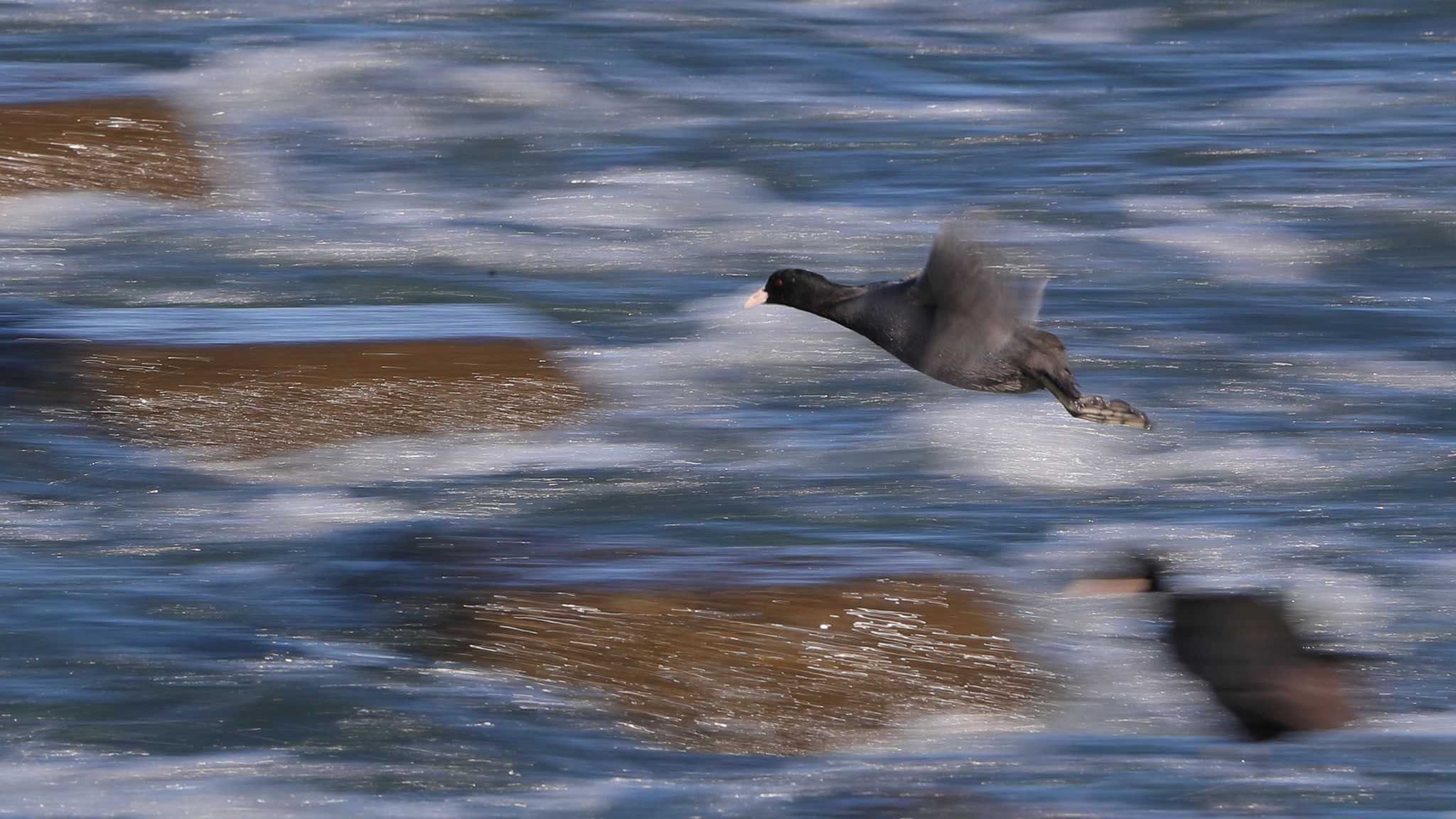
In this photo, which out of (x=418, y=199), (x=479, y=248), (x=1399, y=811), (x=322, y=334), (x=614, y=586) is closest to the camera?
(x=1399, y=811)

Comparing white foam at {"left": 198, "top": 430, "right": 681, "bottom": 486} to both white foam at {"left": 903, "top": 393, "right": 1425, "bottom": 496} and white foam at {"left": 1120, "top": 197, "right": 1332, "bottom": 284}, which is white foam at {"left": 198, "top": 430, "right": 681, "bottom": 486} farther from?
white foam at {"left": 1120, "top": 197, "right": 1332, "bottom": 284}

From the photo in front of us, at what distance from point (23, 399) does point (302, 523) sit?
1.10m

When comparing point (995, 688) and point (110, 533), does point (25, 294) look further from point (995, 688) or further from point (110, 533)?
point (995, 688)

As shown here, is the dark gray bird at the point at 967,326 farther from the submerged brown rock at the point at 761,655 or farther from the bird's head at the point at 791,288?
the submerged brown rock at the point at 761,655

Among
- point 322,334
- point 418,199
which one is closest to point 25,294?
point 322,334

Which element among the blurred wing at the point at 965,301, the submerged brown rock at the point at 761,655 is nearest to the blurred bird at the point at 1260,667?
the submerged brown rock at the point at 761,655

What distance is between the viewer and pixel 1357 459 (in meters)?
5.45

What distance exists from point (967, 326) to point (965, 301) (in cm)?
6

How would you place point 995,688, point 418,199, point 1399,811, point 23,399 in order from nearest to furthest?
point 1399,811, point 995,688, point 23,399, point 418,199

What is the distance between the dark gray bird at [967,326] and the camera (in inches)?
161

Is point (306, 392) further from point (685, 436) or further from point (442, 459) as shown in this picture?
point (685, 436)

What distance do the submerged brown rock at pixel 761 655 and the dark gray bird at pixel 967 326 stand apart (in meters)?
0.46

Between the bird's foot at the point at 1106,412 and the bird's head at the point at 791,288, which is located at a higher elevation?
the bird's head at the point at 791,288

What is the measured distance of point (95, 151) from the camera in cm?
823
